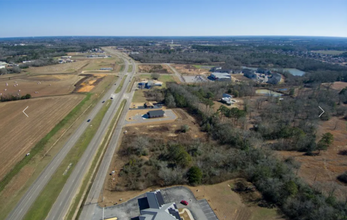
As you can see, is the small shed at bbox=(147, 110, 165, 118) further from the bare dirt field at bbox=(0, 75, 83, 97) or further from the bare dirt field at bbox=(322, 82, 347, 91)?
the bare dirt field at bbox=(322, 82, 347, 91)

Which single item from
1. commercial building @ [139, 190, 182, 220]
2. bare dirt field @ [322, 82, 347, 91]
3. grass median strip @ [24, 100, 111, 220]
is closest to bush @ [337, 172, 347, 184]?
commercial building @ [139, 190, 182, 220]

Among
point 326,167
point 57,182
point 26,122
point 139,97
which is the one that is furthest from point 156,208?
point 139,97

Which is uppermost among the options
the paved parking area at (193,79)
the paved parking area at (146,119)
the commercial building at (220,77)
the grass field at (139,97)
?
the commercial building at (220,77)

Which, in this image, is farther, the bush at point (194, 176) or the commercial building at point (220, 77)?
the commercial building at point (220, 77)

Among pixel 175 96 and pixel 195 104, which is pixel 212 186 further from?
pixel 175 96

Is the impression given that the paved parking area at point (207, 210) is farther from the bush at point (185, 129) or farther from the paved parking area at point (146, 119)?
the paved parking area at point (146, 119)

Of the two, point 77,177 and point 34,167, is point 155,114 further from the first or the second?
point 34,167

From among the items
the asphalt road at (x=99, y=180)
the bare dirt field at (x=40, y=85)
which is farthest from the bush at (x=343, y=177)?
the bare dirt field at (x=40, y=85)
